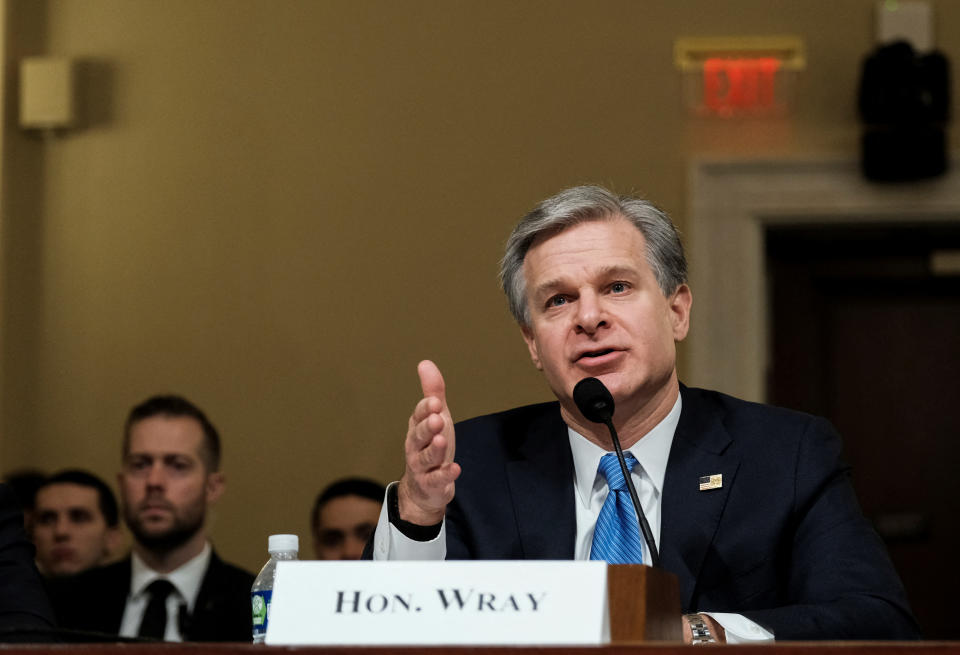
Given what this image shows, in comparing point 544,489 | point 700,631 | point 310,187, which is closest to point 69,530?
point 310,187

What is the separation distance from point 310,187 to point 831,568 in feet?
10.3

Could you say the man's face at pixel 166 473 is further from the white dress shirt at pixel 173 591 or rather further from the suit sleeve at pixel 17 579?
the suit sleeve at pixel 17 579

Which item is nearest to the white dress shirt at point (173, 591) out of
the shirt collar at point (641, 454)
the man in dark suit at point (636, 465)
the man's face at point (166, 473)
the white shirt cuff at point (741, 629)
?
the man's face at point (166, 473)

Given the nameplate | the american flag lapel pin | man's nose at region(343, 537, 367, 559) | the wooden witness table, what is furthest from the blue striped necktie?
man's nose at region(343, 537, 367, 559)

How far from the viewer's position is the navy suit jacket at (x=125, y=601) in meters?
3.70

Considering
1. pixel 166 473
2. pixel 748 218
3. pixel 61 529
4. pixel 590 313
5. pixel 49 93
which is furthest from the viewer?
pixel 49 93

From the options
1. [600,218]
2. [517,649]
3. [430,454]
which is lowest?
[517,649]

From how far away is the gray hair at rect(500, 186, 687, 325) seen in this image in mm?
2359

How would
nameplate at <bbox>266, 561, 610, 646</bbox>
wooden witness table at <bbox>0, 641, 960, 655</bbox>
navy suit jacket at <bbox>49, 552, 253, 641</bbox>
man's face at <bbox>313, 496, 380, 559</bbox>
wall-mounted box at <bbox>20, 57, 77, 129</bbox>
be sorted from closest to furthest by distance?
wooden witness table at <bbox>0, 641, 960, 655</bbox>, nameplate at <bbox>266, 561, 610, 646</bbox>, navy suit jacket at <bbox>49, 552, 253, 641</bbox>, man's face at <bbox>313, 496, 380, 559</bbox>, wall-mounted box at <bbox>20, 57, 77, 129</bbox>

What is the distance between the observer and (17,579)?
2281 mm

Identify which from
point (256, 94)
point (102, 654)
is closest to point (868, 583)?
point (102, 654)

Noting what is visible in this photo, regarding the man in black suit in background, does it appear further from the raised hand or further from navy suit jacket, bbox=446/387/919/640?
the raised hand

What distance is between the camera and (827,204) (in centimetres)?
461

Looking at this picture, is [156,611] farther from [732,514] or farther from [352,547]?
[732,514]
